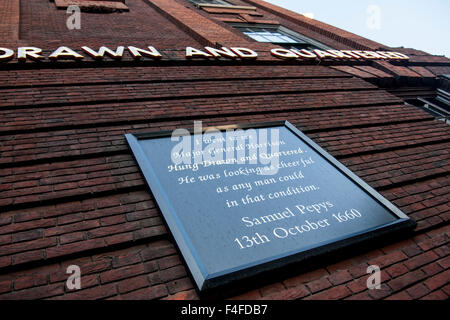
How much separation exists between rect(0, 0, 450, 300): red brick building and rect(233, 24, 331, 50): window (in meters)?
2.81

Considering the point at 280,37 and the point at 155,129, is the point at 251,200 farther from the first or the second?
the point at 280,37

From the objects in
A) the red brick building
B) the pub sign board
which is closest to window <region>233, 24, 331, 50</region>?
the red brick building

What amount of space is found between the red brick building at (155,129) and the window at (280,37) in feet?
9.21

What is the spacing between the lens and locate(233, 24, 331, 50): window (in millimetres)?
10125

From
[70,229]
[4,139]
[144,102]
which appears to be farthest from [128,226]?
[144,102]

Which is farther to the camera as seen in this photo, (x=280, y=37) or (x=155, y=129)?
(x=280, y=37)

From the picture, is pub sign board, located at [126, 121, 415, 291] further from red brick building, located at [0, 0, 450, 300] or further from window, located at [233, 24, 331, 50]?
window, located at [233, 24, 331, 50]

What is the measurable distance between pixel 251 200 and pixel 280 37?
933 cm

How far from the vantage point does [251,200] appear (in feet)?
9.94

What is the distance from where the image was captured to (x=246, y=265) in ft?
7.96

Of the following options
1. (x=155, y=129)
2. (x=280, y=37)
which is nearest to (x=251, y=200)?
(x=155, y=129)

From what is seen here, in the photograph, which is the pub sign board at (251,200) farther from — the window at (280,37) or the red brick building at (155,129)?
the window at (280,37)
